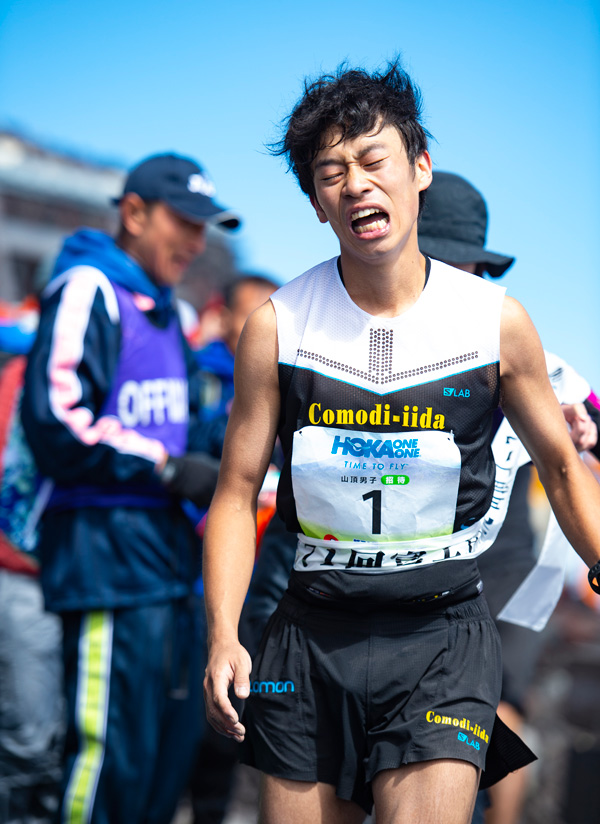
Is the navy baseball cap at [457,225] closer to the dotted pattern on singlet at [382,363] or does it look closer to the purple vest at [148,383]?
the dotted pattern on singlet at [382,363]

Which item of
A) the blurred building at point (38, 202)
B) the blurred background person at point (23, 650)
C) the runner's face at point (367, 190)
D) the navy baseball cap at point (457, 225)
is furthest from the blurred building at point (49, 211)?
the runner's face at point (367, 190)

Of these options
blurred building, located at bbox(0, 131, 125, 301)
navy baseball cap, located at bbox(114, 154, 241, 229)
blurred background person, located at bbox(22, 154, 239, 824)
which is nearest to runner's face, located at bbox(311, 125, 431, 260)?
blurred background person, located at bbox(22, 154, 239, 824)

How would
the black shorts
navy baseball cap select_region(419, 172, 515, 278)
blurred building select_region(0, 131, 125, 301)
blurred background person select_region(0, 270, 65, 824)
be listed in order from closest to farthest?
the black shorts → navy baseball cap select_region(419, 172, 515, 278) → blurred background person select_region(0, 270, 65, 824) → blurred building select_region(0, 131, 125, 301)

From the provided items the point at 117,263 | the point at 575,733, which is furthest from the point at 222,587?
the point at 575,733

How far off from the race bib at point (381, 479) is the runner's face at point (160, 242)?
6.85ft

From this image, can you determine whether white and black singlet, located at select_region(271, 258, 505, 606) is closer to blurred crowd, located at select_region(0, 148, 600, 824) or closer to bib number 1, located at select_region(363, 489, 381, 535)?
bib number 1, located at select_region(363, 489, 381, 535)

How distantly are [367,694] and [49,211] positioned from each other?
10.4 meters

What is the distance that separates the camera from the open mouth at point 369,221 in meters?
2.17

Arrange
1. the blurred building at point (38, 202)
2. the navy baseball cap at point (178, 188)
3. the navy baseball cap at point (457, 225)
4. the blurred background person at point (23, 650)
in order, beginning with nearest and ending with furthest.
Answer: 1. the navy baseball cap at point (457, 225)
2. the blurred background person at point (23, 650)
3. the navy baseball cap at point (178, 188)
4. the blurred building at point (38, 202)

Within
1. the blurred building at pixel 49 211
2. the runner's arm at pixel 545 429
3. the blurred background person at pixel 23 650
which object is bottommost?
the blurred background person at pixel 23 650

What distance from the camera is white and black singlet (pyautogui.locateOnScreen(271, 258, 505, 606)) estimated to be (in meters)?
2.20

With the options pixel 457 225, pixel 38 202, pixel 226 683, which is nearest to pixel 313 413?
pixel 226 683

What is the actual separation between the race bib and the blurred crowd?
1128 millimetres

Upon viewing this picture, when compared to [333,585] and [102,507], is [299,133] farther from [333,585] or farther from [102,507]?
[102,507]
